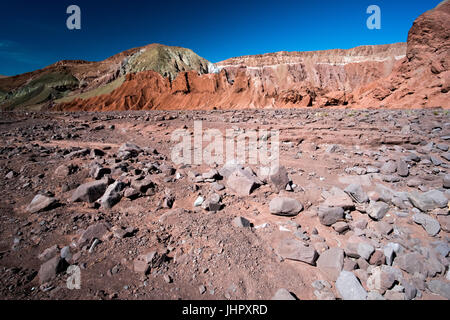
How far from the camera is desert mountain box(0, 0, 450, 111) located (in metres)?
19.5

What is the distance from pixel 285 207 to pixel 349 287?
135 cm

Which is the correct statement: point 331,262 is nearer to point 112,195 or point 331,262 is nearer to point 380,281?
point 380,281

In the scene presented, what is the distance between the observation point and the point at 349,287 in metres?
2.10

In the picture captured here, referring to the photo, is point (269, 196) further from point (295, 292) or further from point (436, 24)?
point (436, 24)

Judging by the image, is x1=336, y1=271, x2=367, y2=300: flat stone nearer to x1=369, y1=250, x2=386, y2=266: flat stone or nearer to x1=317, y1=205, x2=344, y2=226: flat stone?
x1=369, y1=250, x2=386, y2=266: flat stone

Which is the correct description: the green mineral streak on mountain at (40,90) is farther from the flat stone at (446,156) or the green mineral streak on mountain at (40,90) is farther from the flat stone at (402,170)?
the flat stone at (446,156)

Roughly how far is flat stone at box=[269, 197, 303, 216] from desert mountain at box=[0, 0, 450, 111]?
69.0 feet

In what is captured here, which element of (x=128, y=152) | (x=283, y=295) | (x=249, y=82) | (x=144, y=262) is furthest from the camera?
(x=249, y=82)

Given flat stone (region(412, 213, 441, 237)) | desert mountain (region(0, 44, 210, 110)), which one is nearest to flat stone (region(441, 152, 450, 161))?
flat stone (region(412, 213, 441, 237))

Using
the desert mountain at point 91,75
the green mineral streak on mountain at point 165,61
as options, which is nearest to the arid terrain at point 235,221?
the green mineral streak on mountain at point 165,61

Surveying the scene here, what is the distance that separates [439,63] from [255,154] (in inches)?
942

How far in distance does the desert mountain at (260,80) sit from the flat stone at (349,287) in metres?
21.8

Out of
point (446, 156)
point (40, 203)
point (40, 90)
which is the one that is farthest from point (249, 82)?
point (40, 90)
